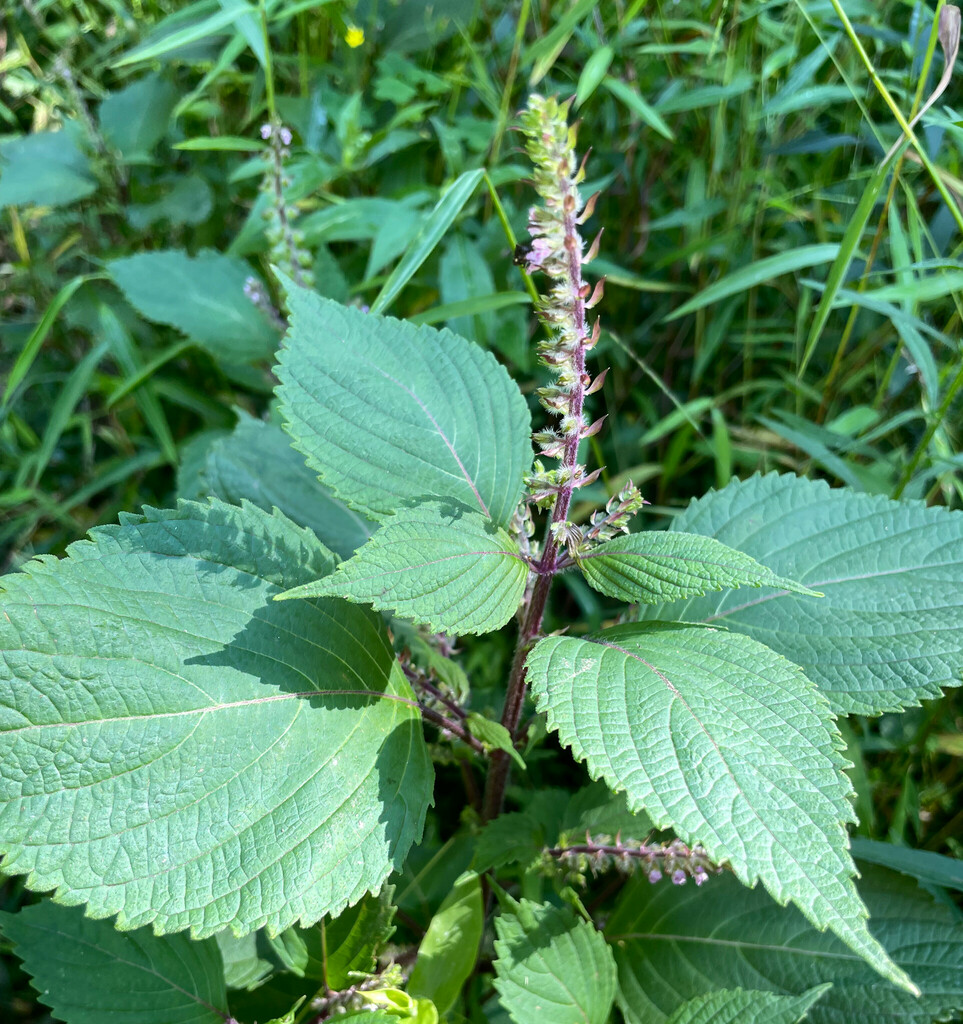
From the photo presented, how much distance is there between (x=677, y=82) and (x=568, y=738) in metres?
1.89

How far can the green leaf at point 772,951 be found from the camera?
1276 mm

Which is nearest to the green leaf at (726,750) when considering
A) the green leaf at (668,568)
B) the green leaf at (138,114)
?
the green leaf at (668,568)

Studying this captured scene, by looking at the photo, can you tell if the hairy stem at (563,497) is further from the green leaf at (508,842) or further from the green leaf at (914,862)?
the green leaf at (914,862)

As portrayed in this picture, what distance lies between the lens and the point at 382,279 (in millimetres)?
2016

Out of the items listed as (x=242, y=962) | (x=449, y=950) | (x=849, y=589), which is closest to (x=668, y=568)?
(x=849, y=589)

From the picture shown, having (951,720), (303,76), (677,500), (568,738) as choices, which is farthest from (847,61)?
(568,738)

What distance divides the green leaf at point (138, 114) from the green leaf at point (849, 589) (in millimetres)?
1944

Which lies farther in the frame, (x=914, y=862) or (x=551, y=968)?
(x=914, y=862)

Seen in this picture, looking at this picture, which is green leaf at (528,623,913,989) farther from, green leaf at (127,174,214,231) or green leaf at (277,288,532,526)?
green leaf at (127,174,214,231)

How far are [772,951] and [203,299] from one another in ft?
5.93

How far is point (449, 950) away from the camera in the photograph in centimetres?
127

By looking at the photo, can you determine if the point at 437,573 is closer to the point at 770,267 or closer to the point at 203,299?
the point at 770,267

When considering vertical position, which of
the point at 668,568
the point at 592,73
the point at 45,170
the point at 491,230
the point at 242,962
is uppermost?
the point at 592,73

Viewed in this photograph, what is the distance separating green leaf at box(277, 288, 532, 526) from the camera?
125 centimetres
